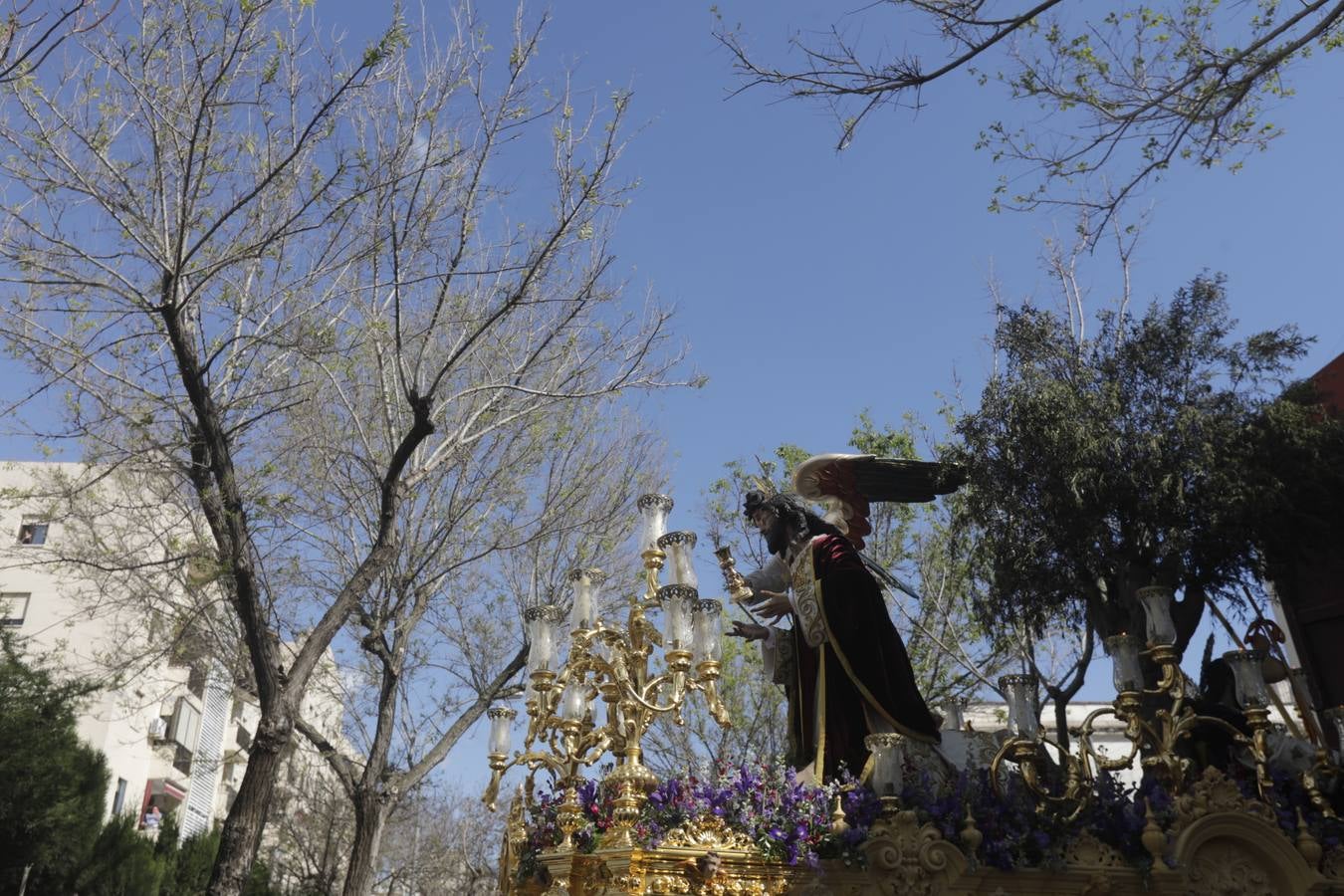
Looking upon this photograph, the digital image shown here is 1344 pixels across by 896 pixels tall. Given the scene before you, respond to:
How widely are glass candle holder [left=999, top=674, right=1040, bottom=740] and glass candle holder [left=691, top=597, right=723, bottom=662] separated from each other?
2.01m

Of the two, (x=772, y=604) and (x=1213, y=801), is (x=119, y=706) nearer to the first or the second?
(x=772, y=604)

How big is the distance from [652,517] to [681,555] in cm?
77

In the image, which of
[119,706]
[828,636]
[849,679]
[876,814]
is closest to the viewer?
[876,814]

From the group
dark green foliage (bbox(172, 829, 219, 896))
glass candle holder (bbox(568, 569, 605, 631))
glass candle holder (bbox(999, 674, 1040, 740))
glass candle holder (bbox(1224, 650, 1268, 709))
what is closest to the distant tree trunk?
glass candle holder (bbox(568, 569, 605, 631))

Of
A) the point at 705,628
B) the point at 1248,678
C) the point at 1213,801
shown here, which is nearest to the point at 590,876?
the point at 705,628

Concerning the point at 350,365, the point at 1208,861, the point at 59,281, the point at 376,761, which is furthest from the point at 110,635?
the point at 1208,861

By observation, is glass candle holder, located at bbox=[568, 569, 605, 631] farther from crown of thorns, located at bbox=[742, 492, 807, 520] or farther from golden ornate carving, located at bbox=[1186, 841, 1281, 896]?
golden ornate carving, located at bbox=[1186, 841, 1281, 896]

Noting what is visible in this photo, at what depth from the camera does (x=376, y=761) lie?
47.8ft

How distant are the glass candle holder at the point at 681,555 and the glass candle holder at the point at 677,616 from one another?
22 centimetres

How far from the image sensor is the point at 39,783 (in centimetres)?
2073

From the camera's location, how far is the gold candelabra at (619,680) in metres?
6.67

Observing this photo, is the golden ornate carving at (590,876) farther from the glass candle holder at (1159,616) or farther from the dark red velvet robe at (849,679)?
the glass candle holder at (1159,616)

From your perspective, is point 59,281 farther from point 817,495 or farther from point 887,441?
point 887,441

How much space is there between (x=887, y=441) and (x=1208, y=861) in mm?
12807
